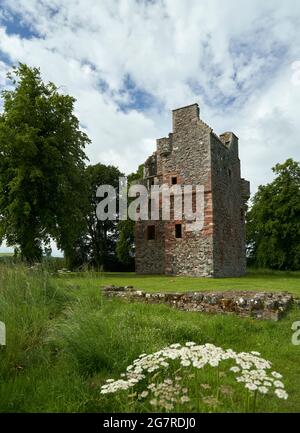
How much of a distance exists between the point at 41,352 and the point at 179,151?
19389 millimetres

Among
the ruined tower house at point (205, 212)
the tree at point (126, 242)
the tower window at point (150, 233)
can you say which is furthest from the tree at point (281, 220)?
the tower window at point (150, 233)

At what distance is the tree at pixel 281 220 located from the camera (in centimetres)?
3125

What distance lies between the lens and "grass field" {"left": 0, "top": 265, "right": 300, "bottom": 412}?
430cm

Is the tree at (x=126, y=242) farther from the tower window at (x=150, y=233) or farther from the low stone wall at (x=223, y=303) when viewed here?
the low stone wall at (x=223, y=303)

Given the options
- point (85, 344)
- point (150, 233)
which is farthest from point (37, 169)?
point (85, 344)

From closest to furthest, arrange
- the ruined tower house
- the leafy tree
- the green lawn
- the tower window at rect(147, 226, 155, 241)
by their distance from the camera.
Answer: the green lawn < the ruined tower house < the tower window at rect(147, 226, 155, 241) < the leafy tree

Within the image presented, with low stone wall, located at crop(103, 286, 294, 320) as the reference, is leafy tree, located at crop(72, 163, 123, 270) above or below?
above

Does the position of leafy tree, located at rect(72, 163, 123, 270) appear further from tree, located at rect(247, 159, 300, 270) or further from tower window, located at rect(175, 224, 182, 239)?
tower window, located at rect(175, 224, 182, 239)

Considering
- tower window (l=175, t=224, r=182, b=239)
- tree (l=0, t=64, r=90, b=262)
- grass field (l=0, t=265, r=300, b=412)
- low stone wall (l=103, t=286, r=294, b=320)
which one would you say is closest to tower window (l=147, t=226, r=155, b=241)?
tower window (l=175, t=224, r=182, b=239)

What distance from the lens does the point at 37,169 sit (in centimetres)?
2016

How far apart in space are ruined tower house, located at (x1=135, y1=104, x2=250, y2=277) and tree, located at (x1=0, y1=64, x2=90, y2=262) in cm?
535

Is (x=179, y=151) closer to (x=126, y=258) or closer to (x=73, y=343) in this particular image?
(x=126, y=258)

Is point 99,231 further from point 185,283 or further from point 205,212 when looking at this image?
point 185,283

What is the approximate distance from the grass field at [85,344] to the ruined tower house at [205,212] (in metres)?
13.7
